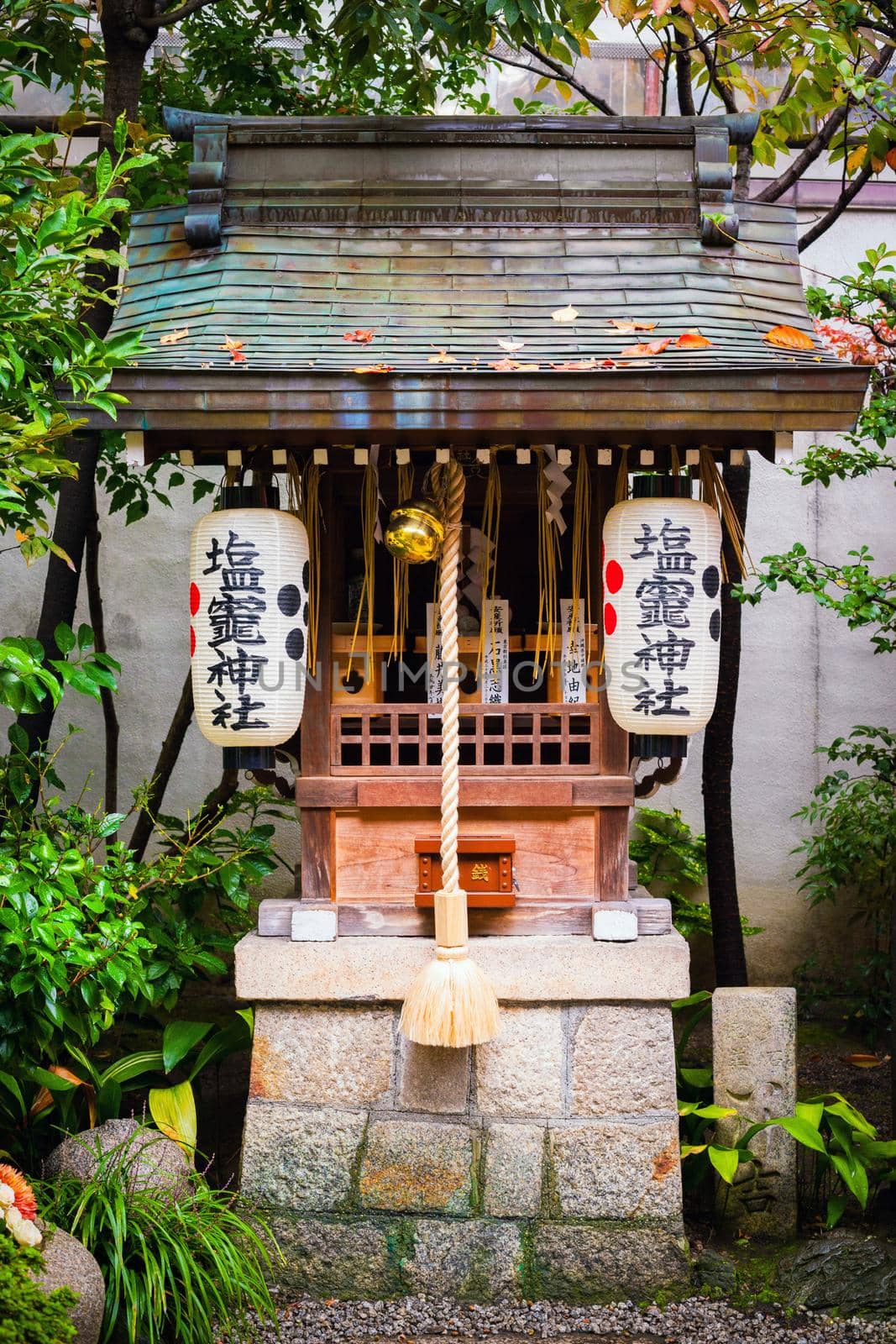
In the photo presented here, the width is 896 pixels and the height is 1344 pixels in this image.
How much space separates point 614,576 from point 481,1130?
90.4 inches

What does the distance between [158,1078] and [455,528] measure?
321cm

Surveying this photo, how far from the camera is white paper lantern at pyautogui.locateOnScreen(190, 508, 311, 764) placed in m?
4.50

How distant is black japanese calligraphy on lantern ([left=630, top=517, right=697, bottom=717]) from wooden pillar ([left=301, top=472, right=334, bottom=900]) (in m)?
1.29

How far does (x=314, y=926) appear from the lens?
A: 4.80 metres

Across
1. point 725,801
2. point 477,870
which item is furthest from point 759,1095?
point 725,801

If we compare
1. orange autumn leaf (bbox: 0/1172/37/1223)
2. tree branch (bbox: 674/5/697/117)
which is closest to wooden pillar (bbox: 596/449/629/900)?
orange autumn leaf (bbox: 0/1172/37/1223)

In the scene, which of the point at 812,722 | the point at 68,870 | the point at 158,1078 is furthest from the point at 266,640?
the point at 812,722

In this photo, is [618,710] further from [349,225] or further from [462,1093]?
[349,225]

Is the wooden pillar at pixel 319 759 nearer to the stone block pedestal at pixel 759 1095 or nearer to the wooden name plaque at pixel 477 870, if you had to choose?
the wooden name plaque at pixel 477 870

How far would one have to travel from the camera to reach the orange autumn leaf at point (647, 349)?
4352 mm

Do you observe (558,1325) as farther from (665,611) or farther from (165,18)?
(165,18)

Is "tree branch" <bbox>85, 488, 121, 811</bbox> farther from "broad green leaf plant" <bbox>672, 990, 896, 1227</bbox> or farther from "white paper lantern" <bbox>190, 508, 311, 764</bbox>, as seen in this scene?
"broad green leaf plant" <bbox>672, 990, 896, 1227</bbox>

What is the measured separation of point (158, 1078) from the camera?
5.78 m

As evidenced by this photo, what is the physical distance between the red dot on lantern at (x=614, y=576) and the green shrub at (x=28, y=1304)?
3.07m
